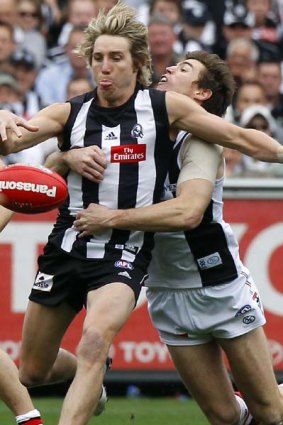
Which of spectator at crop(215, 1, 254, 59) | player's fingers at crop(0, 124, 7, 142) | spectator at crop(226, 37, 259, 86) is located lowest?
spectator at crop(226, 37, 259, 86)

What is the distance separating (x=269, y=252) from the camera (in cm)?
935

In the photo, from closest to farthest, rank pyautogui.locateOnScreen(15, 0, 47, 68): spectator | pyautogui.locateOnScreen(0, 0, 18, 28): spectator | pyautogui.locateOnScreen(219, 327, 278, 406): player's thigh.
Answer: pyautogui.locateOnScreen(219, 327, 278, 406): player's thigh → pyautogui.locateOnScreen(15, 0, 47, 68): spectator → pyautogui.locateOnScreen(0, 0, 18, 28): spectator

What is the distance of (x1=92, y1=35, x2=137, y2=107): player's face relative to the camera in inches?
237

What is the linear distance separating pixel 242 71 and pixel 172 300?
6157 millimetres

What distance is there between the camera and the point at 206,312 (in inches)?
249

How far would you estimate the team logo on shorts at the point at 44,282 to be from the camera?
6.11 meters

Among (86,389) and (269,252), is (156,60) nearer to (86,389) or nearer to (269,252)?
(269,252)

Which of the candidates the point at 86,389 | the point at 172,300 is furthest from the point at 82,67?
the point at 86,389

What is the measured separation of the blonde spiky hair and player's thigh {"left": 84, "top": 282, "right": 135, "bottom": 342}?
1.19m

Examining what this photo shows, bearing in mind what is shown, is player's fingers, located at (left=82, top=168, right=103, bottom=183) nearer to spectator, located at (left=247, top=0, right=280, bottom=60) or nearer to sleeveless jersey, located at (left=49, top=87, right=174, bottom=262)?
sleeveless jersey, located at (left=49, top=87, right=174, bottom=262)

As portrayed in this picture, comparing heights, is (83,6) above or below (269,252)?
above

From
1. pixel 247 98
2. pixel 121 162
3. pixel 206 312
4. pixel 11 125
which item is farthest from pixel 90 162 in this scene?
pixel 247 98

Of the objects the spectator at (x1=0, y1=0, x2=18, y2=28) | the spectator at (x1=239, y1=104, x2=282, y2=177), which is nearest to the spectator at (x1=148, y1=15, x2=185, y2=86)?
the spectator at (x1=239, y1=104, x2=282, y2=177)

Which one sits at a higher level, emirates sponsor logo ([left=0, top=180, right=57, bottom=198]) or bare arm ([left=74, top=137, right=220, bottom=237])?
emirates sponsor logo ([left=0, top=180, right=57, bottom=198])
